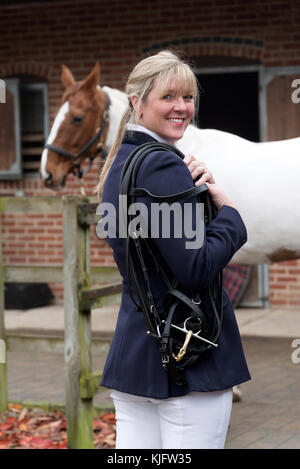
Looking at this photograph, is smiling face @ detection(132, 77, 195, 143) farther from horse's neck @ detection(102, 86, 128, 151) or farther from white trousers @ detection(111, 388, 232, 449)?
horse's neck @ detection(102, 86, 128, 151)

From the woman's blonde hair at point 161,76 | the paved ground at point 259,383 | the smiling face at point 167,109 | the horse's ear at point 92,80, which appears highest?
the horse's ear at point 92,80

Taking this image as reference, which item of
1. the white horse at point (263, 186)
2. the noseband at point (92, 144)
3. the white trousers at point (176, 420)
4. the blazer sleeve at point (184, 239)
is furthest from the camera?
the noseband at point (92, 144)

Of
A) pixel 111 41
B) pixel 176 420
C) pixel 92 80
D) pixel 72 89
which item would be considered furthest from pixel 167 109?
pixel 111 41

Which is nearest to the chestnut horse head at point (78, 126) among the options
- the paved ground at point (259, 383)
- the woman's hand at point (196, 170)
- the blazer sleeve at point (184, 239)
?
the paved ground at point (259, 383)

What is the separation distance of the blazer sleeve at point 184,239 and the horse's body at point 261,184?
2.90 metres

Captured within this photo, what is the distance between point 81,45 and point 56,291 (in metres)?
3.08

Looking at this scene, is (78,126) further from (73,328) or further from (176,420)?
(176,420)

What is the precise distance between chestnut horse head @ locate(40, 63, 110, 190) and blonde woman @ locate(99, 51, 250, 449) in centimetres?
370

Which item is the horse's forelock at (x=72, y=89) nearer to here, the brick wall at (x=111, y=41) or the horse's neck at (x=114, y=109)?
the horse's neck at (x=114, y=109)

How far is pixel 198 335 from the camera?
2.27 meters

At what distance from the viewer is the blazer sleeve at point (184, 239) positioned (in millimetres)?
2219

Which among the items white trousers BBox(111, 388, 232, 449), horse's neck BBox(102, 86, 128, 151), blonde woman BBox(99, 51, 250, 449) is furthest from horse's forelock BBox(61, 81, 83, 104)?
white trousers BBox(111, 388, 232, 449)

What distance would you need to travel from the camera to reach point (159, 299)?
2.32 metres
